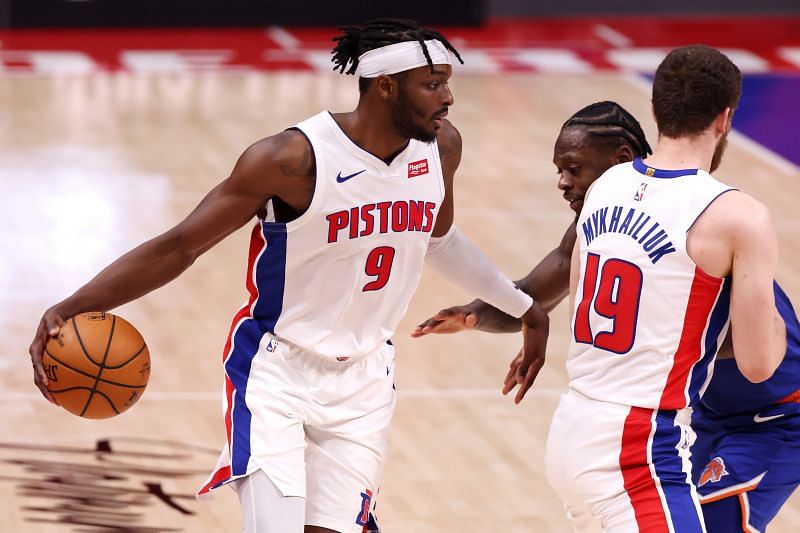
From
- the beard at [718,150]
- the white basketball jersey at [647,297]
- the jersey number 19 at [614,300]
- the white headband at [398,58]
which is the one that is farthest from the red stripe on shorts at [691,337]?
the white headband at [398,58]

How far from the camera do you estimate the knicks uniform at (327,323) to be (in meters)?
4.56

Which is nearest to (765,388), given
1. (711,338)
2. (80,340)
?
(711,338)

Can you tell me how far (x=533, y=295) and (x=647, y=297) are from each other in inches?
58.4

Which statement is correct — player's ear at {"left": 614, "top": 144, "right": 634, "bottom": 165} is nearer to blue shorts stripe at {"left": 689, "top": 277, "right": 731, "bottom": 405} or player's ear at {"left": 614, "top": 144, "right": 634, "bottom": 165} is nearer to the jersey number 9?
the jersey number 9

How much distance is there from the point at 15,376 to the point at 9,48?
28.0 ft

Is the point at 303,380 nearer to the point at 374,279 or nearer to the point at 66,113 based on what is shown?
the point at 374,279

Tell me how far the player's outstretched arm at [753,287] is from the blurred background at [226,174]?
103 inches

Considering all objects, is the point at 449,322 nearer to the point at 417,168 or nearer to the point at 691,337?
the point at 417,168

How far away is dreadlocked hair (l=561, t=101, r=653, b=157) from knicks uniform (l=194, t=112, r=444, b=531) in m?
0.53

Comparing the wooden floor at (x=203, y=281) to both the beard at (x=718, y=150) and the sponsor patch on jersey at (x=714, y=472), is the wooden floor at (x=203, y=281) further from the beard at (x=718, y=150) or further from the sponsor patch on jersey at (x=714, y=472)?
the beard at (x=718, y=150)

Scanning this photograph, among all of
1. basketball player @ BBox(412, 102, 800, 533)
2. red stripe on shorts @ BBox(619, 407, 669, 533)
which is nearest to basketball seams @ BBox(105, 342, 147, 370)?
basketball player @ BBox(412, 102, 800, 533)

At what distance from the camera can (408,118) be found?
15.0 ft

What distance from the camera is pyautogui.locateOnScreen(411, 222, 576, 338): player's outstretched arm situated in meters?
5.23

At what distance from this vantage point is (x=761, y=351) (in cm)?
376
